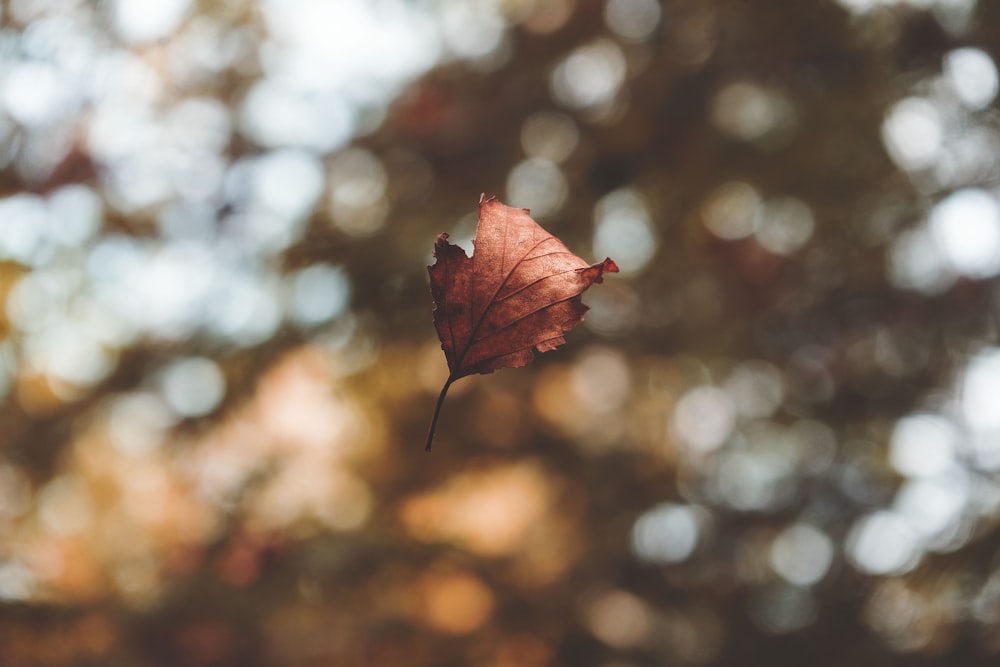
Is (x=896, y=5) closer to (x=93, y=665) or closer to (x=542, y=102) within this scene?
(x=542, y=102)

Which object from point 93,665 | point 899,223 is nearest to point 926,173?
point 899,223

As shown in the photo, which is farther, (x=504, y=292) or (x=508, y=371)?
(x=508, y=371)

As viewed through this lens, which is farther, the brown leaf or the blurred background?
the blurred background

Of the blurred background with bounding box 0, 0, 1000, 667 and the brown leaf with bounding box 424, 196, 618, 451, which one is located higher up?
the blurred background with bounding box 0, 0, 1000, 667

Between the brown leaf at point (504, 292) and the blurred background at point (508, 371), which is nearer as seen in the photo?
the brown leaf at point (504, 292)
